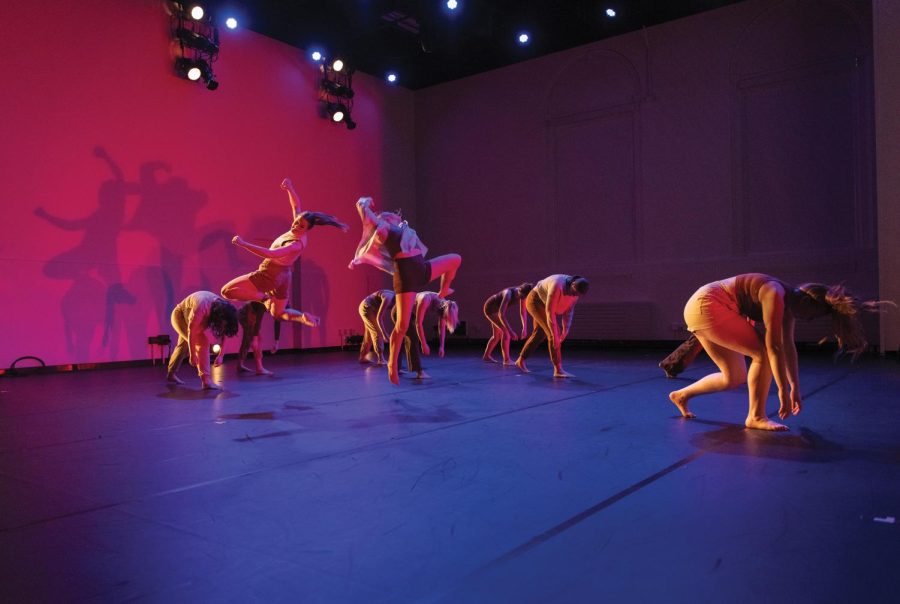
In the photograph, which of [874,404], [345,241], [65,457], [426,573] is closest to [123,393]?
[65,457]

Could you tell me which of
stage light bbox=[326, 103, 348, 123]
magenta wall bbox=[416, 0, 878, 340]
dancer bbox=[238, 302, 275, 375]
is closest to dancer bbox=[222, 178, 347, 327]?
dancer bbox=[238, 302, 275, 375]

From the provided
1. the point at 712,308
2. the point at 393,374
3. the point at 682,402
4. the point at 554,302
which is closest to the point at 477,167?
the point at 554,302

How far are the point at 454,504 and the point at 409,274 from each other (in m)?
3.85

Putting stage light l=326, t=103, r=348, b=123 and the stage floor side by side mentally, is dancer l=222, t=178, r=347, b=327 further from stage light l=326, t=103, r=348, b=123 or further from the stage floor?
stage light l=326, t=103, r=348, b=123

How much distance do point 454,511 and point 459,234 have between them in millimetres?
12707

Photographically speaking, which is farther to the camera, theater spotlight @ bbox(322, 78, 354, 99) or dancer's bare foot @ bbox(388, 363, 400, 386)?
theater spotlight @ bbox(322, 78, 354, 99)

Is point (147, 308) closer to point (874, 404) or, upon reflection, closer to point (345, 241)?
point (345, 241)

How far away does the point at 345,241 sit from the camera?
13.5 m

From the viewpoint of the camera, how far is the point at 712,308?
12.5 ft

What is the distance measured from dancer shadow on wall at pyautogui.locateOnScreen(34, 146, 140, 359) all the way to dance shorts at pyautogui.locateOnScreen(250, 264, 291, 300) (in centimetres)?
335

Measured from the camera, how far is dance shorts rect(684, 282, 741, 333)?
3794 millimetres

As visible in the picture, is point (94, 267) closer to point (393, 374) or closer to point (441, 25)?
point (393, 374)

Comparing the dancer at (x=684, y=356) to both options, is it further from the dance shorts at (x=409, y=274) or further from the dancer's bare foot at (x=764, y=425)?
the dance shorts at (x=409, y=274)

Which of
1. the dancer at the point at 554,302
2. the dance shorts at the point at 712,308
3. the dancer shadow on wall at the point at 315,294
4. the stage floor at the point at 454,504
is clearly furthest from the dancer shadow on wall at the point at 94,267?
the dance shorts at the point at 712,308
